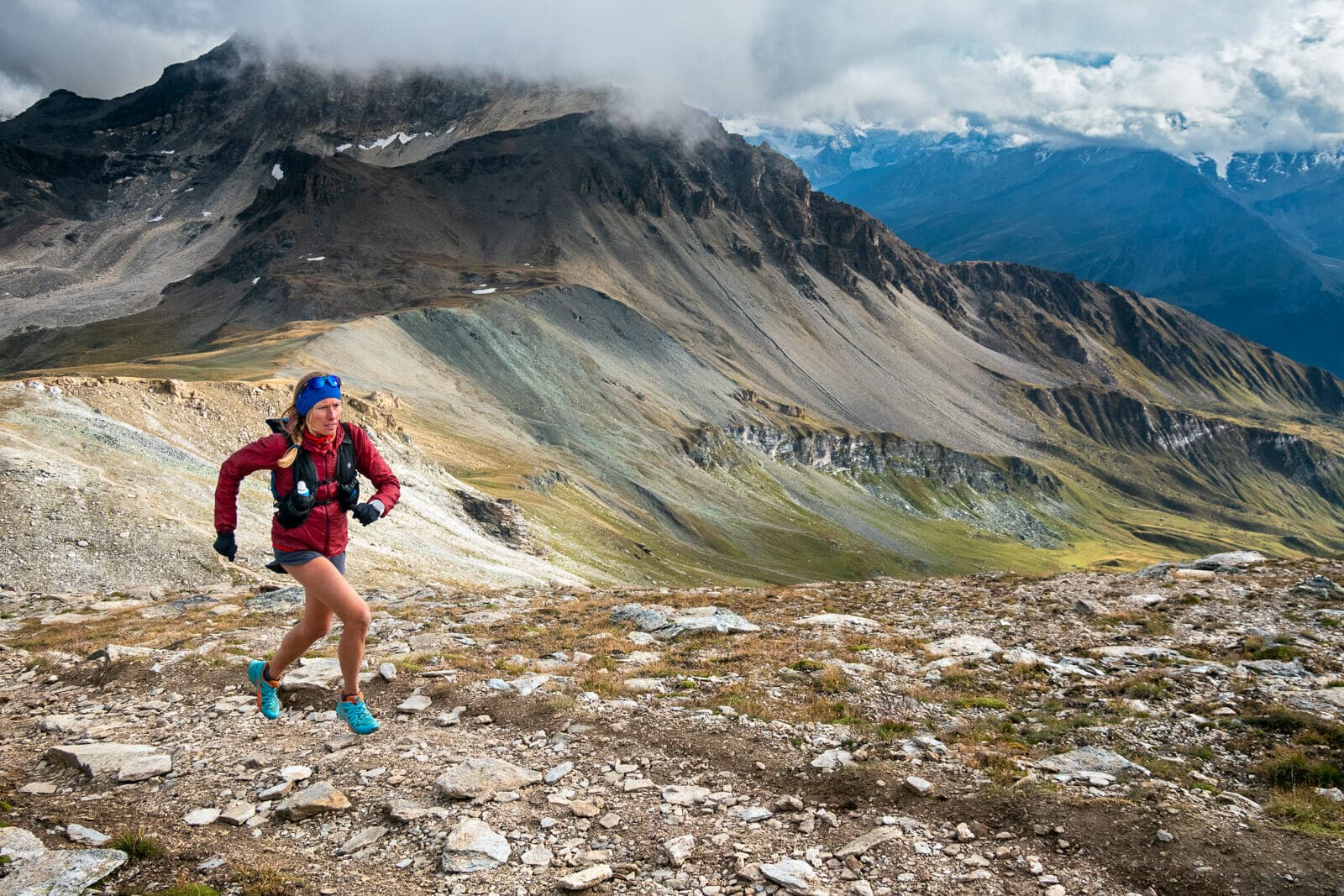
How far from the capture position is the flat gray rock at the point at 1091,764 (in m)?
9.72

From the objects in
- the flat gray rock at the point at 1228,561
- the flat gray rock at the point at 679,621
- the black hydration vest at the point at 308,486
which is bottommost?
the flat gray rock at the point at 679,621

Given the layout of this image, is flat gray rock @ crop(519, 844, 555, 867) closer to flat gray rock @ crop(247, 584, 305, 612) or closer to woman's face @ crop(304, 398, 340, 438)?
woman's face @ crop(304, 398, 340, 438)

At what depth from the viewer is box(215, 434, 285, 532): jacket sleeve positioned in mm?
9656

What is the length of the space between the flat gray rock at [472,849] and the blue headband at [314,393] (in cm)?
546

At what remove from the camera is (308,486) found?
9.88m

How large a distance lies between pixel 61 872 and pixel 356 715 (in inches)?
157

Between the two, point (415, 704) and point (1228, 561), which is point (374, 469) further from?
point (1228, 561)

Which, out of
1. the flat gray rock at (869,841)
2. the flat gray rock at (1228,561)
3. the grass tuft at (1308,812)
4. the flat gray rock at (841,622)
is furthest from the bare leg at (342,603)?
the flat gray rock at (1228,561)

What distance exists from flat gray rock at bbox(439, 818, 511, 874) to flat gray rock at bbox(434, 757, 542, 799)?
2.00ft

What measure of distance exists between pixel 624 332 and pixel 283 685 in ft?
542

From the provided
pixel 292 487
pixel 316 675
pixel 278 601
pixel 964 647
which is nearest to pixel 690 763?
pixel 292 487

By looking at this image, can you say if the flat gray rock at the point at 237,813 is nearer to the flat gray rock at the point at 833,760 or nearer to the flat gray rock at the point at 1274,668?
the flat gray rock at the point at 833,760

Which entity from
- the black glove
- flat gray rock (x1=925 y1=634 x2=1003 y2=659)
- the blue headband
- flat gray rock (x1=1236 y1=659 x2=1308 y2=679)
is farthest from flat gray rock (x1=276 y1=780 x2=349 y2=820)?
flat gray rock (x1=1236 y1=659 x2=1308 y2=679)

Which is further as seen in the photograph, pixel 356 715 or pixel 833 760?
pixel 356 715
